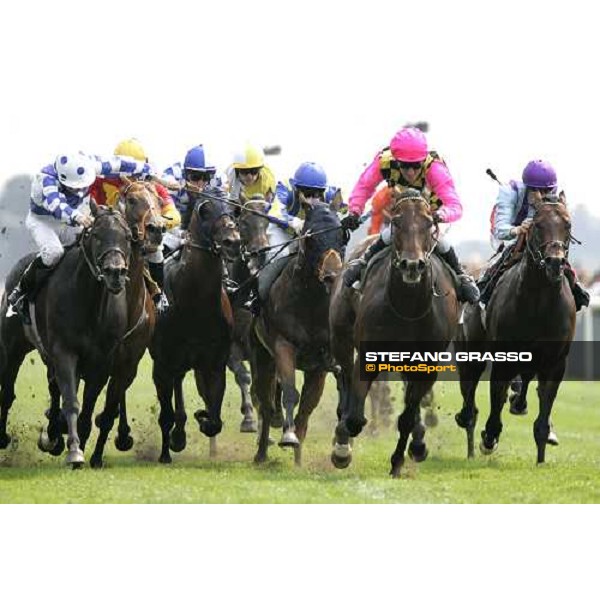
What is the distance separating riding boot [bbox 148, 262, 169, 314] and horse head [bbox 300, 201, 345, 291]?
1088 millimetres

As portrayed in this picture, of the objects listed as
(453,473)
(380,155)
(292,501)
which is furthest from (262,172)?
(292,501)

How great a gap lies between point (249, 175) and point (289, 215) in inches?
38.9

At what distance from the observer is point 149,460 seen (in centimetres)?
1343

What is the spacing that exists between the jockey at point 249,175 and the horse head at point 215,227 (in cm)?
164

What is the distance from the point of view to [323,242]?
41.0 feet

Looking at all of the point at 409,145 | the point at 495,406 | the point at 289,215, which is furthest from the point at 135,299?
the point at 495,406

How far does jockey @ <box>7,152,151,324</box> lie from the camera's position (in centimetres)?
1184

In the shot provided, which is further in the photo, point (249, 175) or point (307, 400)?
point (249, 175)

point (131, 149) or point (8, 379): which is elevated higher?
point (131, 149)

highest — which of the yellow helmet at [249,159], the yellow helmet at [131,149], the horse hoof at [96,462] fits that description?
the yellow helmet at [131,149]

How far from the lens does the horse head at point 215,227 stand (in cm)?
1244

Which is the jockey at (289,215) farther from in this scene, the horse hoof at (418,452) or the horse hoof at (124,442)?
the horse hoof at (418,452)

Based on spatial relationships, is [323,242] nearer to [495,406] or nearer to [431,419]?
[495,406]

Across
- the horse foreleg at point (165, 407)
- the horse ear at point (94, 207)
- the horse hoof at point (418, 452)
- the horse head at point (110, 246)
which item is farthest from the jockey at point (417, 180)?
the horse foreleg at point (165, 407)
